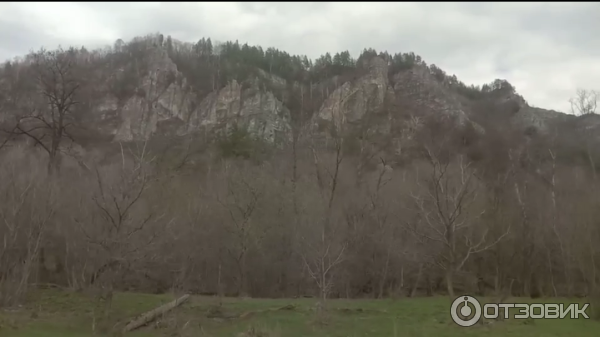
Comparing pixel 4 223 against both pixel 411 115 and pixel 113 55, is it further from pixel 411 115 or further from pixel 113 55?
pixel 113 55

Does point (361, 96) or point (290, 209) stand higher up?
point (361, 96)

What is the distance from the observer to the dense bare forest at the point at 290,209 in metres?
21.5

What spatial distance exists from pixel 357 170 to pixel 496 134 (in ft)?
66.3

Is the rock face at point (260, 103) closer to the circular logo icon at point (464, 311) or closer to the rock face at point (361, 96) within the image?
the rock face at point (361, 96)

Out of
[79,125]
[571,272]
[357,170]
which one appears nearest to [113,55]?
[79,125]

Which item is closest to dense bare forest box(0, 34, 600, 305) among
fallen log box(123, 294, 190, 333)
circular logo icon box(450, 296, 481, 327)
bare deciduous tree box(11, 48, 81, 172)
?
bare deciduous tree box(11, 48, 81, 172)

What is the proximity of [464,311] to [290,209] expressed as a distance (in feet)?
53.5

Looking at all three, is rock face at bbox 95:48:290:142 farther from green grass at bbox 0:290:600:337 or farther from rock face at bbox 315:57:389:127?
green grass at bbox 0:290:600:337

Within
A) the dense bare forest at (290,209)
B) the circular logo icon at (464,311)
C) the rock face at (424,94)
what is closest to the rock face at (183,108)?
the dense bare forest at (290,209)

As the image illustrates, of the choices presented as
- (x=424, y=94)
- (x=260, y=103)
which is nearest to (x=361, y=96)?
(x=424, y=94)

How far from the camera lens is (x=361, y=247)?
29.8 metres

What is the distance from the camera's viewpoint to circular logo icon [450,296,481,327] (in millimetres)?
16453

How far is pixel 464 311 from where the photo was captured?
17.0 m

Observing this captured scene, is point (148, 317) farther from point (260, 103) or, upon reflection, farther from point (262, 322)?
point (260, 103)
